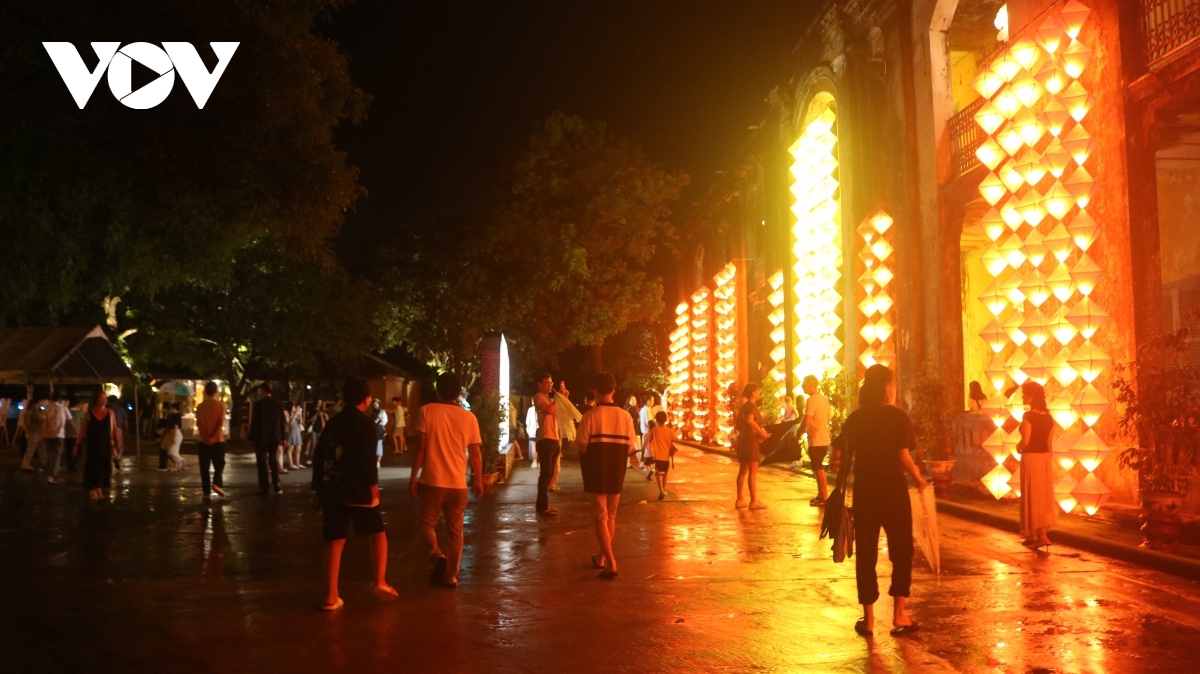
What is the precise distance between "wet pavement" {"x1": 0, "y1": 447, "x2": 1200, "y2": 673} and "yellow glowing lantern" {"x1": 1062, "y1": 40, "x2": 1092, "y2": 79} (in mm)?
6372

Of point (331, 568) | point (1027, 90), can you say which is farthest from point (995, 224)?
point (331, 568)

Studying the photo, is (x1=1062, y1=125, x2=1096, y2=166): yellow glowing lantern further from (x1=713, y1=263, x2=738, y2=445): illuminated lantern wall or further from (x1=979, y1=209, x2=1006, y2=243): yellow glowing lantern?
(x1=713, y1=263, x2=738, y2=445): illuminated lantern wall

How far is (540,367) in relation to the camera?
48.2 metres

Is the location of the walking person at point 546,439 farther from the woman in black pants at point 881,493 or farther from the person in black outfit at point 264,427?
the woman in black pants at point 881,493

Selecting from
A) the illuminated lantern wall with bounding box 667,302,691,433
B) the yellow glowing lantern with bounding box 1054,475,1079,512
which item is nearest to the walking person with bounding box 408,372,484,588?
the yellow glowing lantern with bounding box 1054,475,1079,512

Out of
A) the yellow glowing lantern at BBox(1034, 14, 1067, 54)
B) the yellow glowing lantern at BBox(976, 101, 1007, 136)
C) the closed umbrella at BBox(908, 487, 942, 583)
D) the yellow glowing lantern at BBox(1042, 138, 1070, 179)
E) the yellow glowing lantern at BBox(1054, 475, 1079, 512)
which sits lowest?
the yellow glowing lantern at BBox(1054, 475, 1079, 512)

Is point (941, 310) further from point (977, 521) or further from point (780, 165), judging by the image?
point (780, 165)

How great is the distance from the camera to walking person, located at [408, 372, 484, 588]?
8.80 meters

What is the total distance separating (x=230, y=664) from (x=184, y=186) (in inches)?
335

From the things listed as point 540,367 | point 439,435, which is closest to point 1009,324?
point 439,435

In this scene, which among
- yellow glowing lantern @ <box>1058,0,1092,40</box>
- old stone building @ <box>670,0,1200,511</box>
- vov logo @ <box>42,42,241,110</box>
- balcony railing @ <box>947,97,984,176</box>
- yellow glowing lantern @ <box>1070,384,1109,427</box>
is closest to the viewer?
vov logo @ <box>42,42,241,110</box>

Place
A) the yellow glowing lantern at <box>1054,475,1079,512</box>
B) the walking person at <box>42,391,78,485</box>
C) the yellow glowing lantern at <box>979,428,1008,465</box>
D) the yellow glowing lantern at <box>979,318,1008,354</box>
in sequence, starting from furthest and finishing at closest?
the walking person at <box>42,391,78,485</box>, the yellow glowing lantern at <box>979,318,1008,354</box>, the yellow glowing lantern at <box>979,428,1008,465</box>, the yellow glowing lantern at <box>1054,475,1079,512</box>

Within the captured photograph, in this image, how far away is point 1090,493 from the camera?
13.3m

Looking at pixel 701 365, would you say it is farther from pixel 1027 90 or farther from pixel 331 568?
pixel 331 568
